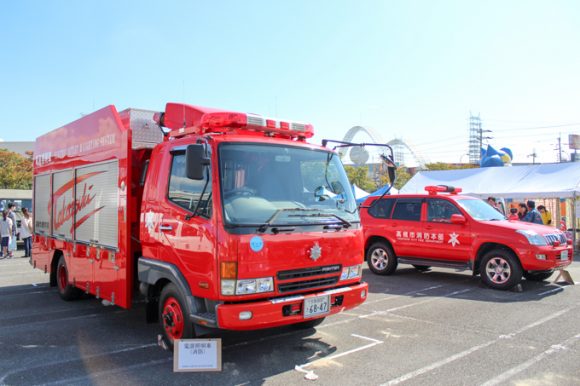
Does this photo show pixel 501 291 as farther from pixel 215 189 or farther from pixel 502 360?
pixel 215 189

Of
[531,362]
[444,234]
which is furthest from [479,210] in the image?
[531,362]

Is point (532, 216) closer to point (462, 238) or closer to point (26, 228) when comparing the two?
point (462, 238)

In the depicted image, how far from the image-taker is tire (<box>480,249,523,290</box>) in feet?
28.9

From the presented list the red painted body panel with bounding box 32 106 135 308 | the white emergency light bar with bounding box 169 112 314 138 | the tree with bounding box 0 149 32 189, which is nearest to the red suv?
the white emergency light bar with bounding box 169 112 314 138

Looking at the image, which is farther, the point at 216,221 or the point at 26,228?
the point at 26,228

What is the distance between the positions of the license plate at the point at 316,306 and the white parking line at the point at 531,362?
1660mm

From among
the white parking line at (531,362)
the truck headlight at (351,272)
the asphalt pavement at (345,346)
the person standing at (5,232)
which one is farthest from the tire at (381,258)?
the person standing at (5,232)

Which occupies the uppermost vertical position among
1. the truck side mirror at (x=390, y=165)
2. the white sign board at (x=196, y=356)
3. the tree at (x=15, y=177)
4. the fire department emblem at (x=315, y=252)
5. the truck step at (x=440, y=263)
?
the tree at (x=15, y=177)

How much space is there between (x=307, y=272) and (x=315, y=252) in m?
0.22

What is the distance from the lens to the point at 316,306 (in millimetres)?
4715

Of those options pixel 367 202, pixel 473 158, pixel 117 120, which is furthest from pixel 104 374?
pixel 473 158

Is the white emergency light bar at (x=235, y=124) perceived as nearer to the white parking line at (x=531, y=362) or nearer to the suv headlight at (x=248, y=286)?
the suv headlight at (x=248, y=286)

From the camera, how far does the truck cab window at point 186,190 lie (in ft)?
15.0

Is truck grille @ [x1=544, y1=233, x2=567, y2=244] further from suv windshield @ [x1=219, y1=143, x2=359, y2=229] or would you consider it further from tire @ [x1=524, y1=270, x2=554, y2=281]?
suv windshield @ [x1=219, y1=143, x2=359, y2=229]
